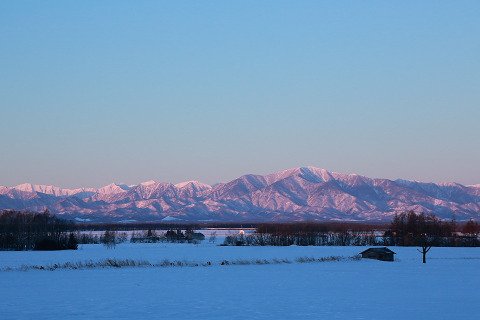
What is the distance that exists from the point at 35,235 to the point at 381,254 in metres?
50.1

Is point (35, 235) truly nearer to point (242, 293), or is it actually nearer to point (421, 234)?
point (421, 234)

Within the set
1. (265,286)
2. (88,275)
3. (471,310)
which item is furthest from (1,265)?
(471,310)

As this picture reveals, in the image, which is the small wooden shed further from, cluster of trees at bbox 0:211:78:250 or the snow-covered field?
cluster of trees at bbox 0:211:78:250

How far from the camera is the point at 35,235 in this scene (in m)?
94.5

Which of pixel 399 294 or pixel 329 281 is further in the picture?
pixel 329 281

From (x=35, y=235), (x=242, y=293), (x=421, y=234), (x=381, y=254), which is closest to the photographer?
(x=242, y=293)

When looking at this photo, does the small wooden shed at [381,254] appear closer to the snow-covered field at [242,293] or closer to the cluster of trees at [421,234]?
the snow-covered field at [242,293]

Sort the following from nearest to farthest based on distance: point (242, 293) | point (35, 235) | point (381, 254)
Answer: point (242, 293)
point (381, 254)
point (35, 235)

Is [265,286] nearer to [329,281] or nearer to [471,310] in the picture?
[329,281]

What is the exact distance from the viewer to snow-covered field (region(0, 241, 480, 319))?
25.9 m

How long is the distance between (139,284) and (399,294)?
13.3 m

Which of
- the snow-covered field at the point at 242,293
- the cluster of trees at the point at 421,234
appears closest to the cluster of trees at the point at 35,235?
the snow-covered field at the point at 242,293

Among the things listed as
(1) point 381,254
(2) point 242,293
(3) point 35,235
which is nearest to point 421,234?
(1) point 381,254

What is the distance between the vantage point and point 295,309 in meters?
26.9
